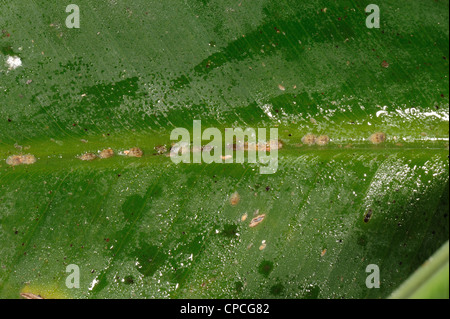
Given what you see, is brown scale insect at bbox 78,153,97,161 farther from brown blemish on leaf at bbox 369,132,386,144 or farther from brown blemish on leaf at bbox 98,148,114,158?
brown blemish on leaf at bbox 369,132,386,144

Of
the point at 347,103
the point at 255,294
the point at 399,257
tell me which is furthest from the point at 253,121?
the point at 399,257

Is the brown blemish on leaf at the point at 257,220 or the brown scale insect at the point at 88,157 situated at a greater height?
the brown scale insect at the point at 88,157

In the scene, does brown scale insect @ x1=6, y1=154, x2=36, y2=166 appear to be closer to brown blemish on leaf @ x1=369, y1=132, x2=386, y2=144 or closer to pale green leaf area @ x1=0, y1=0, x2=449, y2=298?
pale green leaf area @ x1=0, y1=0, x2=449, y2=298

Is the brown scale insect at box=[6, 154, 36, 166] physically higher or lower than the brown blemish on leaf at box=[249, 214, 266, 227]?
higher

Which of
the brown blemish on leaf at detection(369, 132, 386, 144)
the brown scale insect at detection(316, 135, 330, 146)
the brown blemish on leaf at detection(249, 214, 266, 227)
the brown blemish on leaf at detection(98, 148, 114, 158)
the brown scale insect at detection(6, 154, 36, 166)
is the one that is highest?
the brown scale insect at detection(6, 154, 36, 166)

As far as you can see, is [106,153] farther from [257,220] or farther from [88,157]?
[257,220]

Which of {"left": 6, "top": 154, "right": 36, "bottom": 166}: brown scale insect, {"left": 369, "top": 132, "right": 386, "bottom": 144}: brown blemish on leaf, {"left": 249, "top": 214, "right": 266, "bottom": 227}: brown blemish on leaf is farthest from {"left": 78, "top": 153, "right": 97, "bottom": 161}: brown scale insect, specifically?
{"left": 369, "top": 132, "right": 386, "bottom": 144}: brown blemish on leaf

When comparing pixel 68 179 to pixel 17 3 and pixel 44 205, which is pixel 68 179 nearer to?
pixel 44 205

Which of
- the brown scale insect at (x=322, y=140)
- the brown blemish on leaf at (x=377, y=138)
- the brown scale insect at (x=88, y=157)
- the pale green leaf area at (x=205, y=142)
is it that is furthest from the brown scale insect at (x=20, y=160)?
the brown blemish on leaf at (x=377, y=138)

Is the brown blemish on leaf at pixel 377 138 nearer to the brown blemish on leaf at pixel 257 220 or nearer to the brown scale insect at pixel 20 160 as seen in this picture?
the brown blemish on leaf at pixel 257 220

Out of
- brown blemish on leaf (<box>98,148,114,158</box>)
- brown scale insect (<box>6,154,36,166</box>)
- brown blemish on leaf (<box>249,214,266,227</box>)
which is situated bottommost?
brown blemish on leaf (<box>249,214,266,227</box>)

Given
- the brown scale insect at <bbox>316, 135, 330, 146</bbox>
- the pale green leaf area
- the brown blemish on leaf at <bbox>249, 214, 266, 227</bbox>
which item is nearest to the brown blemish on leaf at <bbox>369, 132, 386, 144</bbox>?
the pale green leaf area
